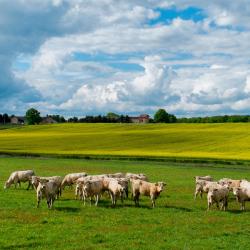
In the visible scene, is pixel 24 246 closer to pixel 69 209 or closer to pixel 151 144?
pixel 69 209

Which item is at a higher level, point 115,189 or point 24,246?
point 115,189

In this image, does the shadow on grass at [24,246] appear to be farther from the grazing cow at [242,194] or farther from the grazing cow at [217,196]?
the grazing cow at [242,194]

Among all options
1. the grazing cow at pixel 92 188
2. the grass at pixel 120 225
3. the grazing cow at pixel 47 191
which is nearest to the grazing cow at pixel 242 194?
the grass at pixel 120 225

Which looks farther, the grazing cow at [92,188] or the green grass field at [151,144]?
the green grass field at [151,144]

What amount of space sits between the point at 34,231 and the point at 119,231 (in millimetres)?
3485

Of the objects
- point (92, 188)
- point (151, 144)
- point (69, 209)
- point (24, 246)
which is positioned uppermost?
point (92, 188)

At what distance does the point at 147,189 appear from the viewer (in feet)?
92.3

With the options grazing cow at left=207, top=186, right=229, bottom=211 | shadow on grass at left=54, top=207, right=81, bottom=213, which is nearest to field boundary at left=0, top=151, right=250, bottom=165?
grazing cow at left=207, top=186, right=229, bottom=211

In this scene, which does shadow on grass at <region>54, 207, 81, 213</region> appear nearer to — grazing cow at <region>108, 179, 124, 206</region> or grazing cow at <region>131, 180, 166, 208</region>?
grazing cow at <region>108, 179, 124, 206</region>

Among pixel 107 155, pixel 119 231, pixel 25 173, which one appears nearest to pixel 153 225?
pixel 119 231

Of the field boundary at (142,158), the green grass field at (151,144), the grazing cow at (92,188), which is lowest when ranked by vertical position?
the field boundary at (142,158)

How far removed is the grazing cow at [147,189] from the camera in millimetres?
27656

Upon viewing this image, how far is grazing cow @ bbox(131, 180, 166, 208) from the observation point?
27.7 m

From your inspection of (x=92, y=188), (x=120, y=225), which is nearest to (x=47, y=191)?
(x=92, y=188)
